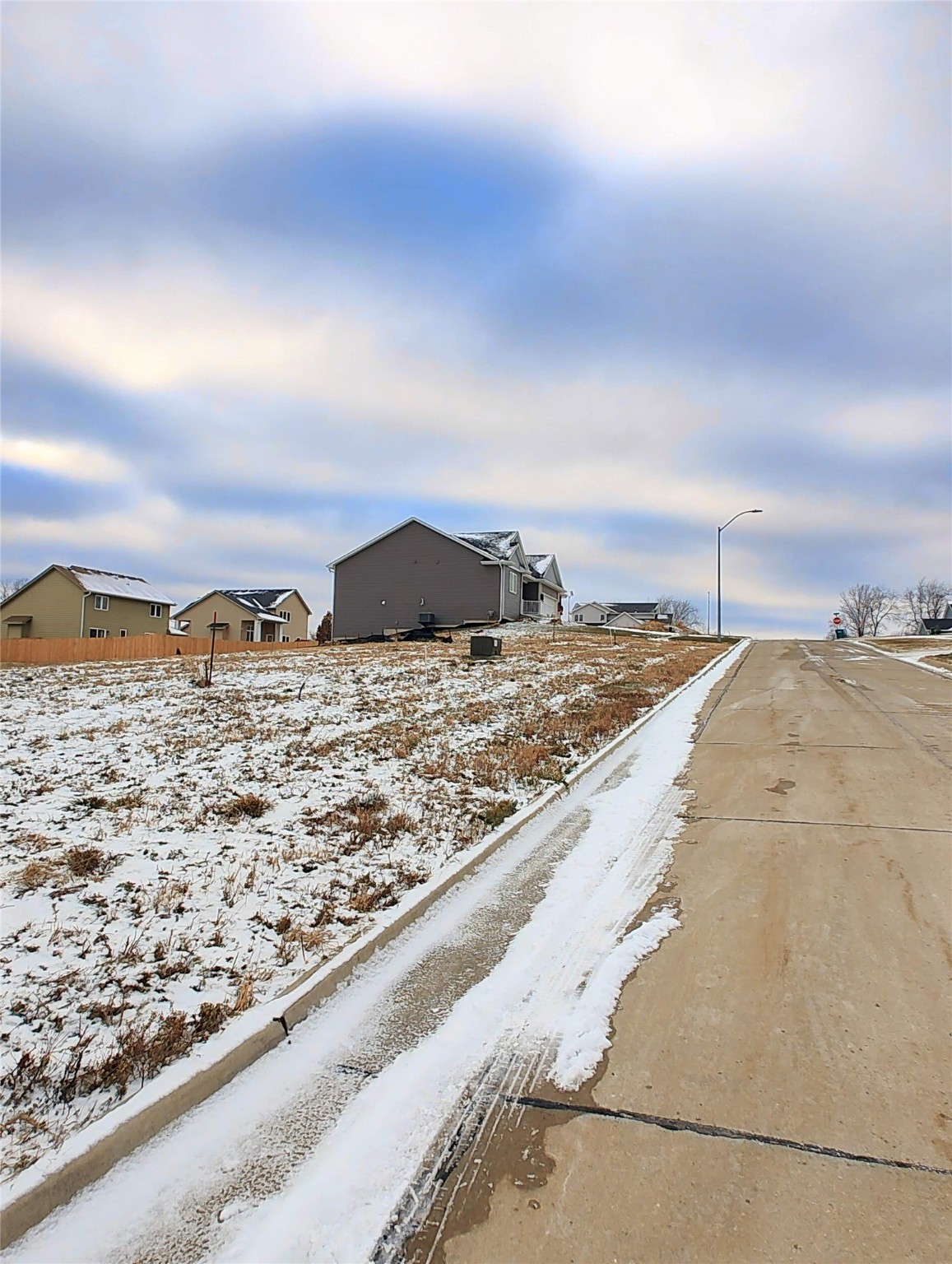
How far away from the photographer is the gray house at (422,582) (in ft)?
119

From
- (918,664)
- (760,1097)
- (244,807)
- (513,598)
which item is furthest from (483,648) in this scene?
(513,598)

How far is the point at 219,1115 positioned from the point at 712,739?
308 inches

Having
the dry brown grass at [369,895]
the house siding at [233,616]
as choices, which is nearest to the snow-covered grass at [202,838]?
the dry brown grass at [369,895]

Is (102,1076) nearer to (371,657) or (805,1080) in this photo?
(805,1080)

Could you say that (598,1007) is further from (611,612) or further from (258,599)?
(611,612)

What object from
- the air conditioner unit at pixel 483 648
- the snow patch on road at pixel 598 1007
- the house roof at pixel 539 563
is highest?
the house roof at pixel 539 563

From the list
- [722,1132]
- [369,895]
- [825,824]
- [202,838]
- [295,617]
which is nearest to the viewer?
[722,1132]

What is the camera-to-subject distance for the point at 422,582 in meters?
37.0

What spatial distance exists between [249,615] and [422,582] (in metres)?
16.7

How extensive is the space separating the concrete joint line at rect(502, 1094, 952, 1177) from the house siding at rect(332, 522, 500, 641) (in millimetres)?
33273

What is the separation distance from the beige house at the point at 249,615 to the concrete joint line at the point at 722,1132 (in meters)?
45.9

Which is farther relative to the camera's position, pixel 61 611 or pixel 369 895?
pixel 61 611

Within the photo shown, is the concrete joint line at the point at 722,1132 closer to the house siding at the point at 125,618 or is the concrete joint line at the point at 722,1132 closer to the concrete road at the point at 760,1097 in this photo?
the concrete road at the point at 760,1097

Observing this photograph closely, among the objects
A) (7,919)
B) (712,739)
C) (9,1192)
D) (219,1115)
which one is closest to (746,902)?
(219,1115)
